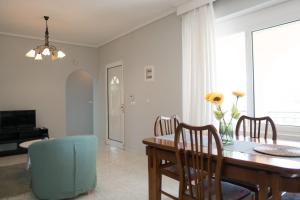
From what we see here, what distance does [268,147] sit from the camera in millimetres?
1871

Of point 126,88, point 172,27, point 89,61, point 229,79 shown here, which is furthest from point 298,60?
point 89,61

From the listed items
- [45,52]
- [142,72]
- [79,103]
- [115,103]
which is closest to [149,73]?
[142,72]

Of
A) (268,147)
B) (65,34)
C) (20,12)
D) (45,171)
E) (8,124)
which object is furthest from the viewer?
(65,34)

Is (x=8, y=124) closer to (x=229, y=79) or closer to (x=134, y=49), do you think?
(x=134, y=49)

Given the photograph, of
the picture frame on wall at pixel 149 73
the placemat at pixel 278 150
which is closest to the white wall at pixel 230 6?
the picture frame on wall at pixel 149 73

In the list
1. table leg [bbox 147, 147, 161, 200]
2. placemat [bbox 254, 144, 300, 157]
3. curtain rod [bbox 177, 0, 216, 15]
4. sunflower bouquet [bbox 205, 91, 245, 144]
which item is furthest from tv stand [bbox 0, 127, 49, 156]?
placemat [bbox 254, 144, 300, 157]

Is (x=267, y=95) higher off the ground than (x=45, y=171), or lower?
higher

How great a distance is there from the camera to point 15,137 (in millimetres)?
4906

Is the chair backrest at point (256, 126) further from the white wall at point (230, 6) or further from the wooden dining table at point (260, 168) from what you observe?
the white wall at point (230, 6)

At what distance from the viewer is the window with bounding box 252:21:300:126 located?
2.70m

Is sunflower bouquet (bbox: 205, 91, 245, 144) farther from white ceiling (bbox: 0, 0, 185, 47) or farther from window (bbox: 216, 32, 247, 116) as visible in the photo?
white ceiling (bbox: 0, 0, 185, 47)

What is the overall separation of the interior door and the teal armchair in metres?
2.79

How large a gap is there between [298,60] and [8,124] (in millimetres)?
5483

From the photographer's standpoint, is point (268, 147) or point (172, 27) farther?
point (172, 27)
